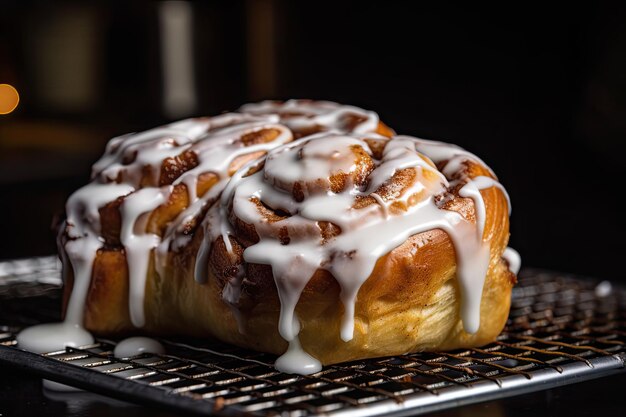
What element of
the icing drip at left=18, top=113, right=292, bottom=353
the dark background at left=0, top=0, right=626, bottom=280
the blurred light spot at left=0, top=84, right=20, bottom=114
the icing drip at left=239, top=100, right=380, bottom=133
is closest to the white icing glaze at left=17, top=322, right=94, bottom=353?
the icing drip at left=18, top=113, right=292, bottom=353

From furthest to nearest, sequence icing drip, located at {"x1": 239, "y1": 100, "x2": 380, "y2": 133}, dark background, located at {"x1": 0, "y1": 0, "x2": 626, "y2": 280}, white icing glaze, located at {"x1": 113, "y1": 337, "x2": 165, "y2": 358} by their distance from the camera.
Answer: dark background, located at {"x1": 0, "y1": 0, "x2": 626, "y2": 280}
icing drip, located at {"x1": 239, "y1": 100, "x2": 380, "y2": 133}
white icing glaze, located at {"x1": 113, "y1": 337, "x2": 165, "y2": 358}

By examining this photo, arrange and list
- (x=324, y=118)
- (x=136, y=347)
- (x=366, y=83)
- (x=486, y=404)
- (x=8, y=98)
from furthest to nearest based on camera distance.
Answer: (x=8, y=98)
(x=366, y=83)
(x=324, y=118)
(x=136, y=347)
(x=486, y=404)

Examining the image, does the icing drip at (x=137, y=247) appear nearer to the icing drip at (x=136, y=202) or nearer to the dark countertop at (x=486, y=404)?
the icing drip at (x=136, y=202)

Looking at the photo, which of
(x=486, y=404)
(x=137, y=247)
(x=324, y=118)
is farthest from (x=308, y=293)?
(x=324, y=118)

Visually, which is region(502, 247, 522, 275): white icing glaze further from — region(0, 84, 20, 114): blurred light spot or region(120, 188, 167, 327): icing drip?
region(0, 84, 20, 114): blurred light spot

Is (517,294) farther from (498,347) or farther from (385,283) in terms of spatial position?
(385,283)

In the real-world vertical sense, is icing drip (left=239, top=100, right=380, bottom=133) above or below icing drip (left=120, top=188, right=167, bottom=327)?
above

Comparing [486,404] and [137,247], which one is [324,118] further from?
[486,404]
